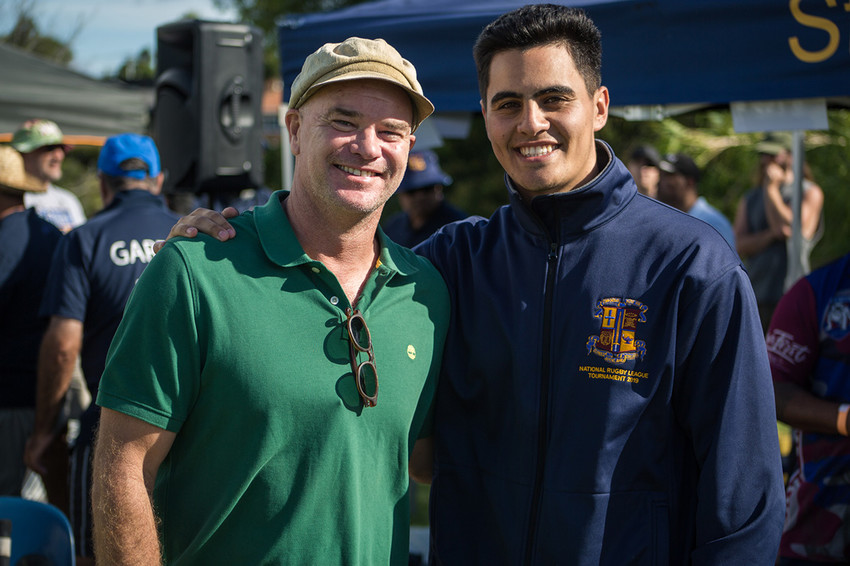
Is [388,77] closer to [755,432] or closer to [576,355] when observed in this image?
[576,355]

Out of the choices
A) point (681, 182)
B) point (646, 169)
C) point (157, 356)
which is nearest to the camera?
point (157, 356)

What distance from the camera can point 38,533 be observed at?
281 cm

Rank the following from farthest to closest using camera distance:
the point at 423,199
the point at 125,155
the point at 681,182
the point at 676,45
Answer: the point at 681,182, the point at 423,199, the point at 125,155, the point at 676,45

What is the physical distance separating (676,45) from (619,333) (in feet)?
6.48

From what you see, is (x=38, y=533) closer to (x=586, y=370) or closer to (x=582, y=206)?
(x=586, y=370)

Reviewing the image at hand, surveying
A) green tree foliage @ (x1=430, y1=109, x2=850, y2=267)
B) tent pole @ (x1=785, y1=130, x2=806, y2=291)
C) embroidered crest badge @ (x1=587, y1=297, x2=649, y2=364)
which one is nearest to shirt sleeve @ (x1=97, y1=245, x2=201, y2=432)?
embroidered crest badge @ (x1=587, y1=297, x2=649, y2=364)

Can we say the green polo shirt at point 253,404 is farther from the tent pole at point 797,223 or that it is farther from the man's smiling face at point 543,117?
the tent pole at point 797,223

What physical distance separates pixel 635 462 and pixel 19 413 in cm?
370

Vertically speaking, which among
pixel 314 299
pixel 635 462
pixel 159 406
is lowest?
pixel 635 462

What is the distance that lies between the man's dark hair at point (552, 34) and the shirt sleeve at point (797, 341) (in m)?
1.23

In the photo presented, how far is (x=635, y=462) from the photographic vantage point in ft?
6.61

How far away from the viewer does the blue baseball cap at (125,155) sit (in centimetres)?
438

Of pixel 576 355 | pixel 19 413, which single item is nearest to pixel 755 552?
pixel 576 355

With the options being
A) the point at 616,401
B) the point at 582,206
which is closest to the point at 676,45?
the point at 582,206
